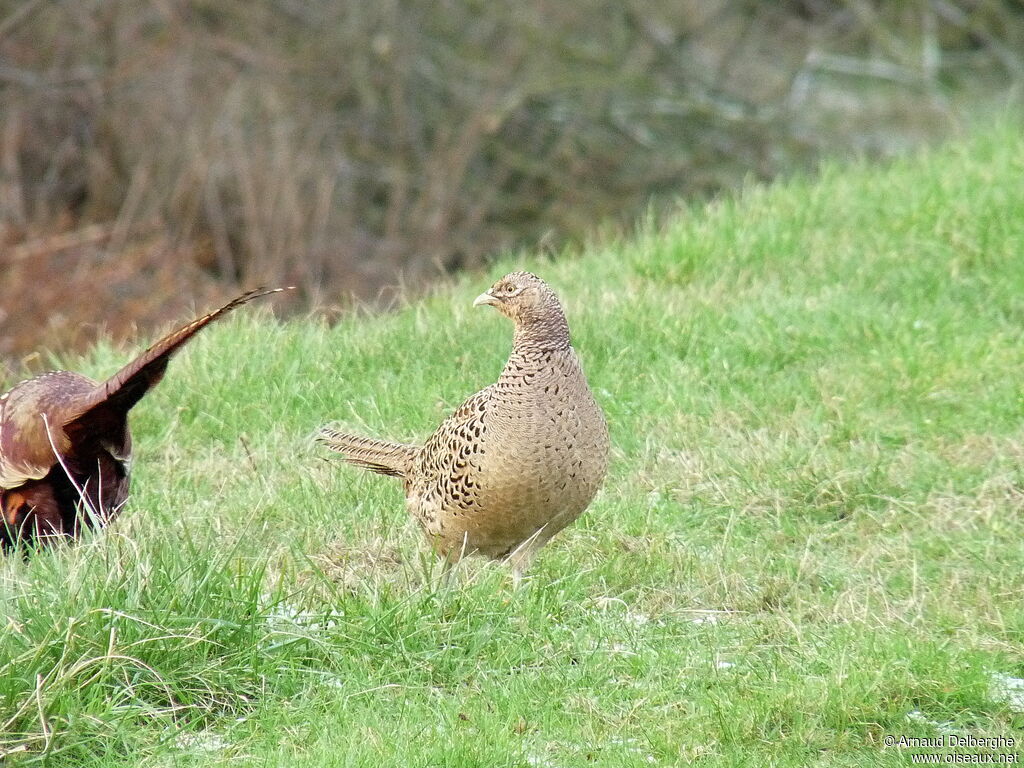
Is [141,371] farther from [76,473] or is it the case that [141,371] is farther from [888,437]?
[888,437]

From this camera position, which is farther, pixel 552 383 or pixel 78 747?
pixel 552 383

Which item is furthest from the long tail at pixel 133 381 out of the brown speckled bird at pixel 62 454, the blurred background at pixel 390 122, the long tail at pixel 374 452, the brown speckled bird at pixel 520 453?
the blurred background at pixel 390 122

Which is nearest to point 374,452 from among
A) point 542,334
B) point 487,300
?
point 487,300

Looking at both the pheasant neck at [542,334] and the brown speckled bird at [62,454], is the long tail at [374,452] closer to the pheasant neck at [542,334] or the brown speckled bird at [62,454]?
the pheasant neck at [542,334]

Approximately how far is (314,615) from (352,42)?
9.59 meters

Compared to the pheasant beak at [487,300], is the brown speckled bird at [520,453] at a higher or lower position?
lower

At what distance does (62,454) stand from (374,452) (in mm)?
1167

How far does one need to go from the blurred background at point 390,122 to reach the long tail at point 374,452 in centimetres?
639

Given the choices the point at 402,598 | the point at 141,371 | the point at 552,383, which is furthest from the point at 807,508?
the point at 141,371

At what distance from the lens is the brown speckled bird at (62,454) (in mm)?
4410

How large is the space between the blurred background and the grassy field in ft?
15.4

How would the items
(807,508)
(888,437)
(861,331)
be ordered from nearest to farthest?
1. (807,508)
2. (888,437)
3. (861,331)

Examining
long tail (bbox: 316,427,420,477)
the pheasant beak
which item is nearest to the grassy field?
long tail (bbox: 316,427,420,477)

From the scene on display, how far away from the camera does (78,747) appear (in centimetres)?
359
